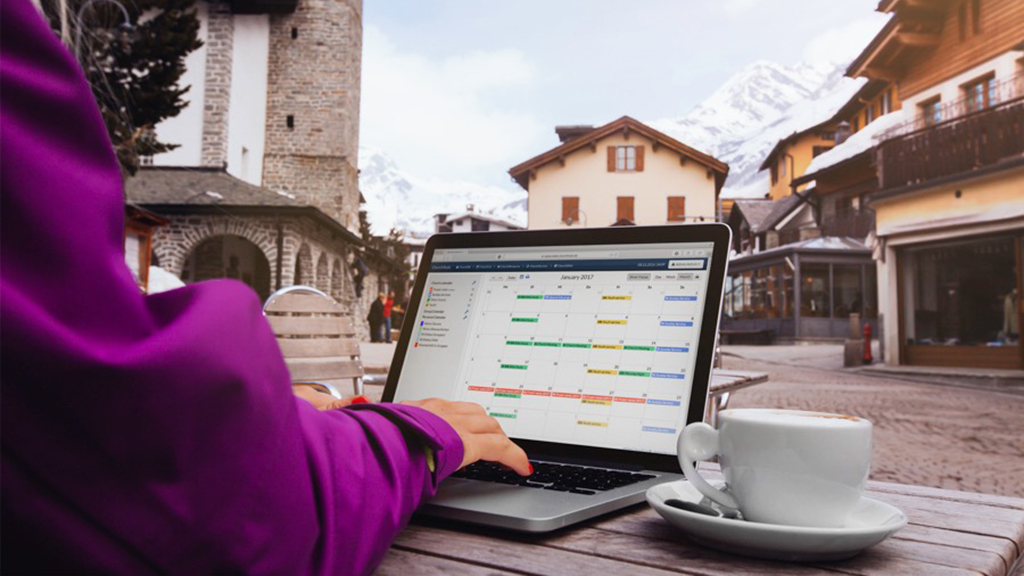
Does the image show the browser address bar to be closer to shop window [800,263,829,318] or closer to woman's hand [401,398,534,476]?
woman's hand [401,398,534,476]

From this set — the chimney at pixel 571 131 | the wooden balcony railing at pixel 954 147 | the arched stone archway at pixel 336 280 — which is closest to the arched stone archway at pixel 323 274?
the arched stone archway at pixel 336 280

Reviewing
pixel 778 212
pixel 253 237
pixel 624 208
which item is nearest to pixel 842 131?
pixel 778 212

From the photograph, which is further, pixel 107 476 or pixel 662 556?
pixel 662 556

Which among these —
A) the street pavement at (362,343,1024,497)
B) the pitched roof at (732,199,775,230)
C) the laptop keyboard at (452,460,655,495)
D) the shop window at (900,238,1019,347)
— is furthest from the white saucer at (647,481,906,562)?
the pitched roof at (732,199,775,230)

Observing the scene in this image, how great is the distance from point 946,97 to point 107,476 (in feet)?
49.7

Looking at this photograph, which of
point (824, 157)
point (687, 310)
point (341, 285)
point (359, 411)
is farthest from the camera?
point (341, 285)

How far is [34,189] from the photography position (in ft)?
1.15

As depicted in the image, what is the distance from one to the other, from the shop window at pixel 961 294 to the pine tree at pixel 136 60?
1155 centimetres

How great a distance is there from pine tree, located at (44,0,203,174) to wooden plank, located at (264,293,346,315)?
662 centimetres

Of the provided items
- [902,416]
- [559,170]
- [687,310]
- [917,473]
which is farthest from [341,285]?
[687,310]

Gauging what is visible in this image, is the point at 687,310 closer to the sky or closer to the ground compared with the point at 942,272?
closer to the ground

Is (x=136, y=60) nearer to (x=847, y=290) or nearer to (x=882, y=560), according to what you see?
(x=882, y=560)

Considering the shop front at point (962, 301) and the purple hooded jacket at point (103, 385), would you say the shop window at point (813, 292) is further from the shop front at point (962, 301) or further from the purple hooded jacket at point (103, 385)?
the purple hooded jacket at point (103, 385)

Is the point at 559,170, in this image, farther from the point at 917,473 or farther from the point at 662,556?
the point at 662,556
